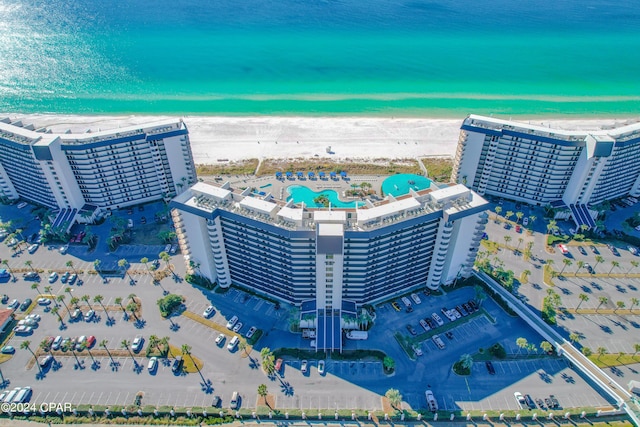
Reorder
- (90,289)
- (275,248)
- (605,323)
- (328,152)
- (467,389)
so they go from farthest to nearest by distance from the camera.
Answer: (328,152)
(90,289)
(605,323)
(275,248)
(467,389)

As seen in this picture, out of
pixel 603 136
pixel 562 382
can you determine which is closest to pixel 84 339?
pixel 562 382

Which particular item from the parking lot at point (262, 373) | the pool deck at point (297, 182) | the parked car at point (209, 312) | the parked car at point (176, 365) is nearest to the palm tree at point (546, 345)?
the parking lot at point (262, 373)

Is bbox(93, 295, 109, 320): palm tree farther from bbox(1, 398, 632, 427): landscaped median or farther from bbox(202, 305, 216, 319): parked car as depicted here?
bbox(1, 398, 632, 427): landscaped median

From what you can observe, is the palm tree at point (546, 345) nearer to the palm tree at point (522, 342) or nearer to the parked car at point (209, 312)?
the palm tree at point (522, 342)

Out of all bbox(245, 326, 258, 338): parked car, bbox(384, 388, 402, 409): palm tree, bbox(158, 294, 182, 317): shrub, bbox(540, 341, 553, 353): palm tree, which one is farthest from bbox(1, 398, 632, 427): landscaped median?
bbox(158, 294, 182, 317): shrub

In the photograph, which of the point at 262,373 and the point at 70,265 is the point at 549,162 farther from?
the point at 70,265

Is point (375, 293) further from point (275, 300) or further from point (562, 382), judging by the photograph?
point (562, 382)
